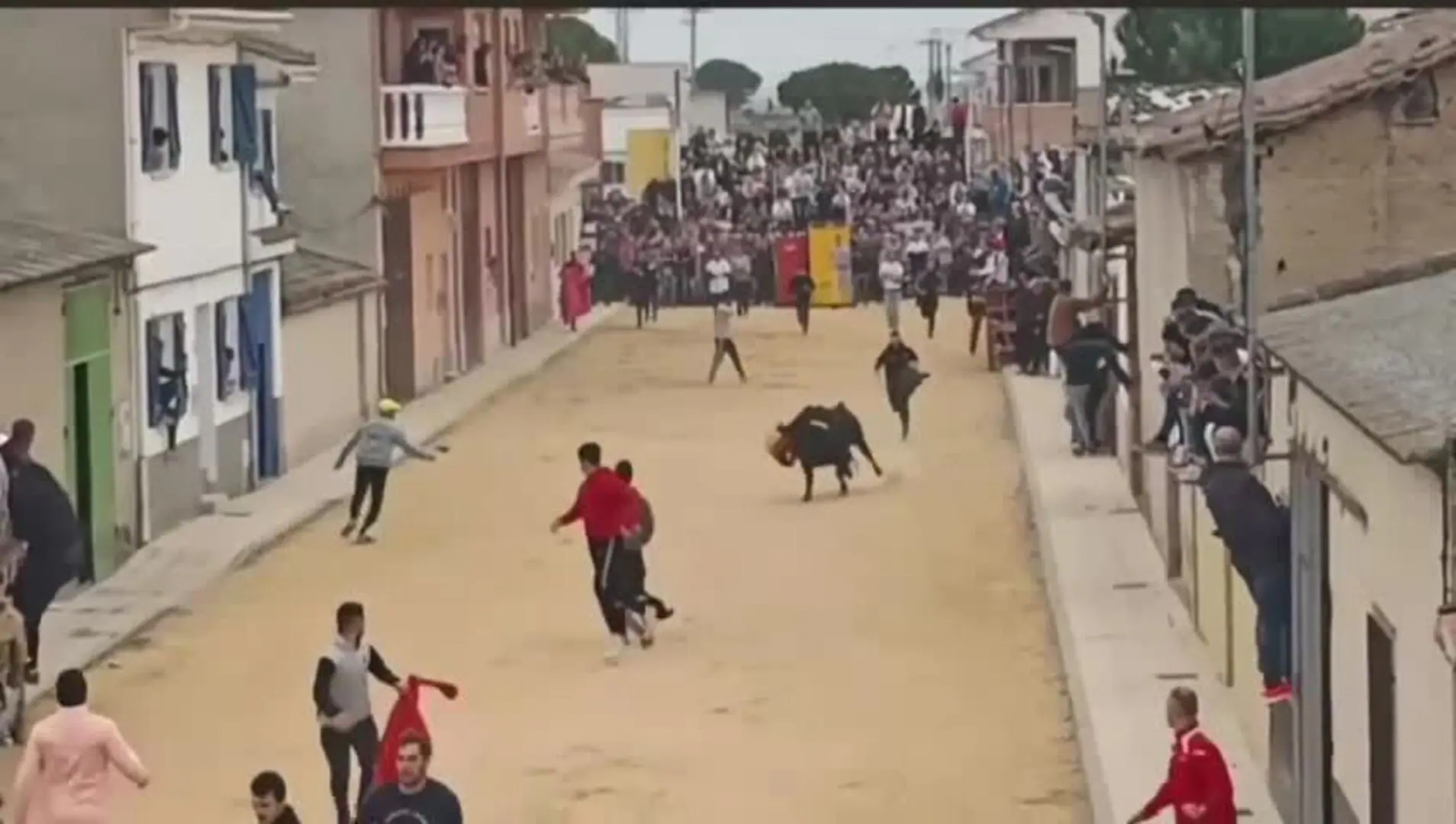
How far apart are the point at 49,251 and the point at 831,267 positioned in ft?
126

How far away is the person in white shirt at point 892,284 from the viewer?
50.9 meters

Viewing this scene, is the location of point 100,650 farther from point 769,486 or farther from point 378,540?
point 769,486

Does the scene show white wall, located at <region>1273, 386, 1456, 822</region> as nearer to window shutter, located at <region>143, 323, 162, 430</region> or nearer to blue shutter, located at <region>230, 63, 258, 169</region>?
window shutter, located at <region>143, 323, 162, 430</region>

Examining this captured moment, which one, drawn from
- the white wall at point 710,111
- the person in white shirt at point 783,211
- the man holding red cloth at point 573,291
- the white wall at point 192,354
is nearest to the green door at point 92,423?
the white wall at point 192,354

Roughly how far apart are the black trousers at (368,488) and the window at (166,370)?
1.70m

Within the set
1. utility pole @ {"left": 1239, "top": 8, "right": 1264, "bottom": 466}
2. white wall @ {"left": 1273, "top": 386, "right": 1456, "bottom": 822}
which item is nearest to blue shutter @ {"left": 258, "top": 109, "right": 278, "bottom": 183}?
utility pole @ {"left": 1239, "top": 8, "right": 1264, "bottom": 466}

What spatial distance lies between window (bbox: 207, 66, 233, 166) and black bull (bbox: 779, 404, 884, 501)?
5763 millimetres

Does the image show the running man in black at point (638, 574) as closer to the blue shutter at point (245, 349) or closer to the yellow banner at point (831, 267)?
the blue shutter at point (245, 349)

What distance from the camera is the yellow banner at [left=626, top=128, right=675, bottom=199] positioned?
77.7 meters

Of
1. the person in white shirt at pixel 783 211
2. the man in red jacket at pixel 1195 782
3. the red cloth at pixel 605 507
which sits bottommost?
the man in red jacket at pixel 1195 782

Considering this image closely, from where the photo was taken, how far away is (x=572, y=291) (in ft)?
189

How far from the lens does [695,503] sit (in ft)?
99.6

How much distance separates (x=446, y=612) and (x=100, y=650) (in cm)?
282

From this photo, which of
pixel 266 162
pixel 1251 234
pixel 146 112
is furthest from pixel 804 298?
pixel 1251 234
